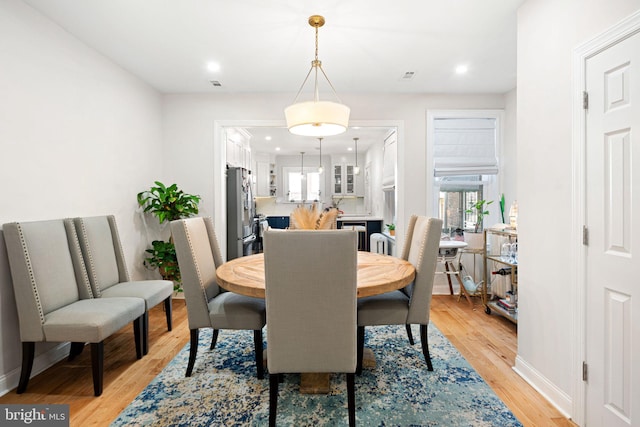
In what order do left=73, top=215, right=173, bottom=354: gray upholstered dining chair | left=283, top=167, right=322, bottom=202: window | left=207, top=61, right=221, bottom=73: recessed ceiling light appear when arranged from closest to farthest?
left=73, top=215, right=173, bottom=354: gray upholstered dining chair
left=207, top=61, right=221, bottom=73: recessed ceiling light
left=283, top=167, right=322, bottom=202: window

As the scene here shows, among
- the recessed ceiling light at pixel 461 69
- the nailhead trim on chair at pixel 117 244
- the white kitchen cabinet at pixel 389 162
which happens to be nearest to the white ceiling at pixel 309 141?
the white kitchen cabinet at pixel 389 162

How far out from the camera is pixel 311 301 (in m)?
1.64

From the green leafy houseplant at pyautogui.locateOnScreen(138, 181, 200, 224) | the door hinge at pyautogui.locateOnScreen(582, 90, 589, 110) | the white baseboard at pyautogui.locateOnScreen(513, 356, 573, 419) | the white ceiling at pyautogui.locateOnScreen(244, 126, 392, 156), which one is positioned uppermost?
the white ceiling at pyautogui.locateOnScreen(244, 126, 392, 156)

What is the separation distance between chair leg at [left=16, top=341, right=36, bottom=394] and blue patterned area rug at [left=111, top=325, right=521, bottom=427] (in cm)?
75

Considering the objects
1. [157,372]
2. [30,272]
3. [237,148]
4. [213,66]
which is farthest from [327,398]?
[237,148]

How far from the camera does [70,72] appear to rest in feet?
8.96

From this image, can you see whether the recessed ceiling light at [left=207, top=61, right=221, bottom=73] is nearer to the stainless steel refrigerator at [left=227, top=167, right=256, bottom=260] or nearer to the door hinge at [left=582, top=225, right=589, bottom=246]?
the stainless steel refrigerator at [left=227, top=167, right=256, bottom=260]

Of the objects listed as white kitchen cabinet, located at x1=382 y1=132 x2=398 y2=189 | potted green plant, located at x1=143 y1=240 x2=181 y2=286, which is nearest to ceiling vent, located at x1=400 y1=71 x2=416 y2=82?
white kitchen cabinet, located at x1=382 y1=132 x2=398 y2=189

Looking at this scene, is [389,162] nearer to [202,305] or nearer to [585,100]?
[585,100]

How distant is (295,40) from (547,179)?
2192mm

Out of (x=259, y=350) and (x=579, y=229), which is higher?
Answer: (x=579, y=229)

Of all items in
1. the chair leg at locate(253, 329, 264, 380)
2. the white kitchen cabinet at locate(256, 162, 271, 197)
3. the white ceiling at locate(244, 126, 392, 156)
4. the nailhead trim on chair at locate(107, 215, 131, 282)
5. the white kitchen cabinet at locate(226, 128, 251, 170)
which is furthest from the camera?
the white kitchen cabinet at locate(256, 162, 271, 197)

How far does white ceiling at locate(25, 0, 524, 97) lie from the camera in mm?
2359
